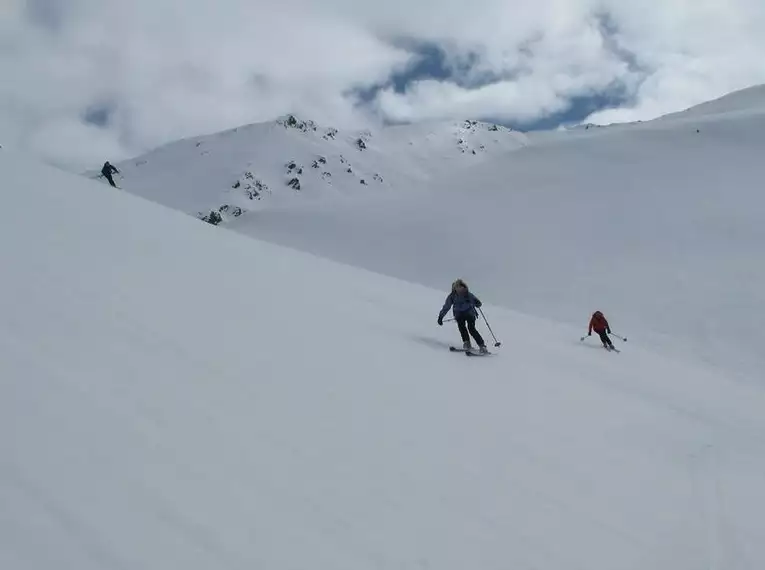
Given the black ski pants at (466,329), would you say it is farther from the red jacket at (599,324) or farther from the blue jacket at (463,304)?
the red jacket at (599,324)

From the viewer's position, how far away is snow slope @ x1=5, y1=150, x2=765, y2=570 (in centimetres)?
347

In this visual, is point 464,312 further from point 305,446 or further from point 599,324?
point 599,324

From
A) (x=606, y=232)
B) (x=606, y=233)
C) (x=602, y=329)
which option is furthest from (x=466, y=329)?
(x=606, y=232)

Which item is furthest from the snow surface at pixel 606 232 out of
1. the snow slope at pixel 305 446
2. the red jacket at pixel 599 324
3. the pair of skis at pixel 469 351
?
the snow slope at pixel 305 446

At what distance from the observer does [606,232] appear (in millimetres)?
42281

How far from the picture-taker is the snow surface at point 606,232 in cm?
2633

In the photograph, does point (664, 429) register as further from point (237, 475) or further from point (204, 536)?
point (204, 536)

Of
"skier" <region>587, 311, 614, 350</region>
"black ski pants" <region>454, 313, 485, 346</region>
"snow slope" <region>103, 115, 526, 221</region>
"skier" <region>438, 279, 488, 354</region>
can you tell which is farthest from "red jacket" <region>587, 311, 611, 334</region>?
"snow slope" <region>103, 115, 526, 221</region>

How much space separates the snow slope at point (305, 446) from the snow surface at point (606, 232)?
45.7 ft

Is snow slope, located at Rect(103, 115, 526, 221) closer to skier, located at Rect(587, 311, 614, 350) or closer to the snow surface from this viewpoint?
the snow surface

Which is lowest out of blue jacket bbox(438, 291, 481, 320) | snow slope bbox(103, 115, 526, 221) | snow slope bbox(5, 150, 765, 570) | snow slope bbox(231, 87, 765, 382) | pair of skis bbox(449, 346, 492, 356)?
snow slope bbox(5, 150, 765, 570)

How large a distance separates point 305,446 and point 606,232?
40.6 meters

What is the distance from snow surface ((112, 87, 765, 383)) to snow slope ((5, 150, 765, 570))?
13.9 m

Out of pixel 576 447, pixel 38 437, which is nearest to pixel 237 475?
pixel 38 437
